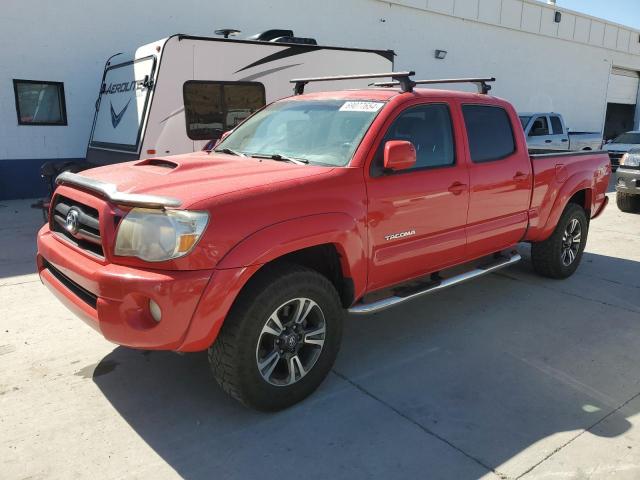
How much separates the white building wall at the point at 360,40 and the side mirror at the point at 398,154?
9466mm

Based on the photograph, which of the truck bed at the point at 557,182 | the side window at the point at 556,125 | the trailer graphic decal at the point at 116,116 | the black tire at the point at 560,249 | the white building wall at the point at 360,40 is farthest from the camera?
the side window at the point at 556,125

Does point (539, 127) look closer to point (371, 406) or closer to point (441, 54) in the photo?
point (441, 54)

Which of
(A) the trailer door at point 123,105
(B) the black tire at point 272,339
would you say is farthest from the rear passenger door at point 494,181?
(A) the trailer door at point 123,105

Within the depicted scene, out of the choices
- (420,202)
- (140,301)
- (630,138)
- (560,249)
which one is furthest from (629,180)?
(140,301)

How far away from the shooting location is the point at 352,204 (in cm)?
334

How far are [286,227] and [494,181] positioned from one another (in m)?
2.25

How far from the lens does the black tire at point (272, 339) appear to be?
2.91 m

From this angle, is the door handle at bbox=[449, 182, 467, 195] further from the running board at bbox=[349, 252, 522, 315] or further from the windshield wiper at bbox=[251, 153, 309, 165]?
the windshield wiper at bbox=[251, 153, 309, 165]

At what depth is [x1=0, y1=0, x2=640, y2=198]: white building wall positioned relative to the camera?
407 inches

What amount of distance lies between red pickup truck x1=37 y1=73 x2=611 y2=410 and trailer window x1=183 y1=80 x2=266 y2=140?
3.82 meters

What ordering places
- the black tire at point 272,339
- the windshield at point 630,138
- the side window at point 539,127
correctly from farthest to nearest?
1. the windshield at point 630,138
2. the side window at point 539,127
3. the black tire at point 272,339

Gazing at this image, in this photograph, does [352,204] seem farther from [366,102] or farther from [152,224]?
[152,224]

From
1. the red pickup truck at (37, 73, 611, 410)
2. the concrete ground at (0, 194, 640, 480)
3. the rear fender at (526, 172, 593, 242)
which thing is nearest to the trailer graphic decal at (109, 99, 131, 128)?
the concrete ground at (0, 194, 640, 480)

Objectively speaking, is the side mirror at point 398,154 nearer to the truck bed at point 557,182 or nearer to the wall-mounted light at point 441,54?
the truck bed at point 557,182
